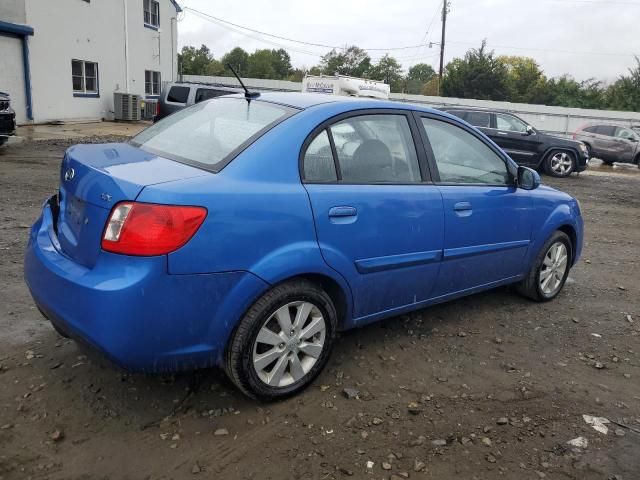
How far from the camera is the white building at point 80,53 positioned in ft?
57.7

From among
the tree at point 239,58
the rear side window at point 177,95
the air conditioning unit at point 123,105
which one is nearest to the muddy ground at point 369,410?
the rear side window at point 177,95

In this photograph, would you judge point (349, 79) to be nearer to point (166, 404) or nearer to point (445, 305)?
point (445, 305)

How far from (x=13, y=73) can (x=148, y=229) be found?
59.0 ft

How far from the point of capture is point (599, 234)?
27.1ft

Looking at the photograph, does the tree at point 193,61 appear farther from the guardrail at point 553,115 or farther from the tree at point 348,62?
the guardrail at point 553,115

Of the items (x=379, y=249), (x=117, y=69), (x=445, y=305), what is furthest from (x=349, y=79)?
(x=379, y=249)

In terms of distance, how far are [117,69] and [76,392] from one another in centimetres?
2315

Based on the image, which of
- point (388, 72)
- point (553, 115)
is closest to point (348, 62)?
point (388, 72)

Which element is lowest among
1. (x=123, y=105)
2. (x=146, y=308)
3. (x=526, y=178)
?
(x=146, y=308)

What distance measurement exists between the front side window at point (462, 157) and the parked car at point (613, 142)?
58.0 ft

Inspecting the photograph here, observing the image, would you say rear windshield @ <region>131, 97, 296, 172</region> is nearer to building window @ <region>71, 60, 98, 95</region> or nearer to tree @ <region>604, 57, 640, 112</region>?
building window @ <region>71, 60, 98, 95</region>

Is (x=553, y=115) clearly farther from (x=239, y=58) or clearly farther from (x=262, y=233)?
(x=239, y=58)

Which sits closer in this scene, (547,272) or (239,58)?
(547,272)

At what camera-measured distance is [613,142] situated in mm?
19453
